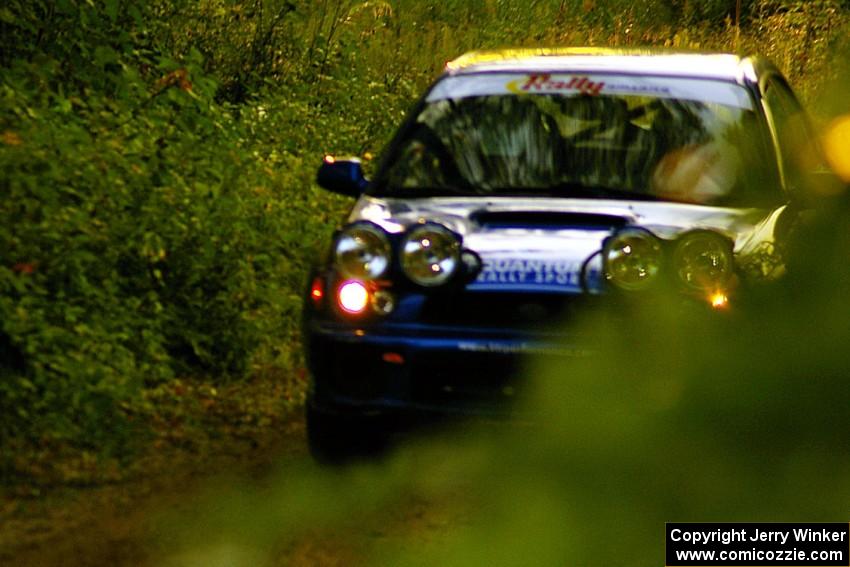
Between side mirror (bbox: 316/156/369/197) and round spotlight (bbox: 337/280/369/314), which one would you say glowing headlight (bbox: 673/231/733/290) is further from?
side mirror (bbox: 316/156/369/197)

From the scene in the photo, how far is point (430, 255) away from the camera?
635cm

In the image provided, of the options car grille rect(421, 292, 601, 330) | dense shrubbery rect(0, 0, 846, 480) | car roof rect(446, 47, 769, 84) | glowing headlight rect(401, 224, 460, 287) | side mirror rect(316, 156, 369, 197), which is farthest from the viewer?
car roof rect(446, 47, 769, 84)

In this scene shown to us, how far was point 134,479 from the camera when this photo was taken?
21.4ft

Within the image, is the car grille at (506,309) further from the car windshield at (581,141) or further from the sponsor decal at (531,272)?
the car windshield at (581,141)

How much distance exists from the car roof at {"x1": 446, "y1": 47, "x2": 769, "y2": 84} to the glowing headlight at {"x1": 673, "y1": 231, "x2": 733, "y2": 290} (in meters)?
1.50

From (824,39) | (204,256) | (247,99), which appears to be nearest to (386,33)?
(247,99)

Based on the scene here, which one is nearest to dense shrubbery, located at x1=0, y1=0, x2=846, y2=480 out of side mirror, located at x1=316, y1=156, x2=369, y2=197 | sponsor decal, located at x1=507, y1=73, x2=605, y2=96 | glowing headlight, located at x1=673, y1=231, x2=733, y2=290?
side mirror, located at x1=316, y1=156, x2=369, y2=197

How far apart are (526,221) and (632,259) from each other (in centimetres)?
50

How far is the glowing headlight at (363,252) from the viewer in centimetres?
643

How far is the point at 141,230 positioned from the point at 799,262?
8.99 ft

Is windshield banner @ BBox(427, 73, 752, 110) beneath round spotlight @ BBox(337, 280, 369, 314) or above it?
above

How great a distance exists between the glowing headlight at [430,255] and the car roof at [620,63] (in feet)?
5.18

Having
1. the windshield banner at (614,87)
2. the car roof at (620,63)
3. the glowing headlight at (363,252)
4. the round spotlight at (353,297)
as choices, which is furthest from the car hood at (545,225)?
the car roof at (620,63)

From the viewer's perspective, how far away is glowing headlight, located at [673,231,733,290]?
6270 mm
